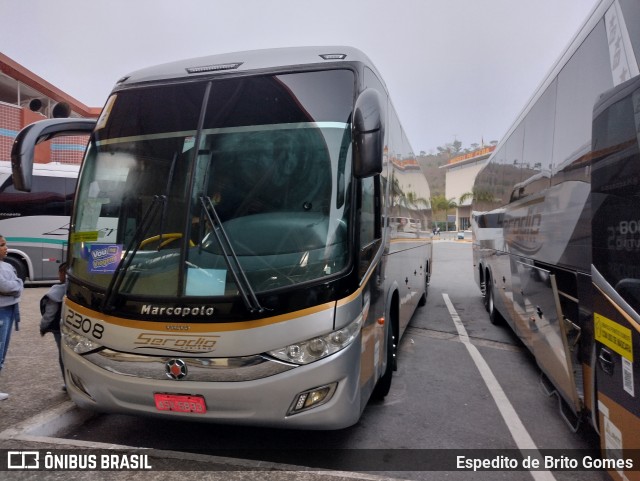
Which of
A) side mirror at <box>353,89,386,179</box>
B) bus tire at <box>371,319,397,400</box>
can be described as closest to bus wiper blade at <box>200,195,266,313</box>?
side mirror at <box>353,89,386,179</box>

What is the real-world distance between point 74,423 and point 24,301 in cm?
719

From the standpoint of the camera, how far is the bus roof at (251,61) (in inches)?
142

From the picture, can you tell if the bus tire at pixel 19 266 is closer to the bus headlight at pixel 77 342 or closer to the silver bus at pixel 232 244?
the silver bus at pixel 232 244

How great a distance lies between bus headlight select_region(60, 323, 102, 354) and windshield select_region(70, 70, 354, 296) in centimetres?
42

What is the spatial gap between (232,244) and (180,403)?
3.70 feet

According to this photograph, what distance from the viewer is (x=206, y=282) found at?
3164 mm

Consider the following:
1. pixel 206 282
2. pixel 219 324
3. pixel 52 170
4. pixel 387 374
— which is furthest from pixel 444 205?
pixel 219 324

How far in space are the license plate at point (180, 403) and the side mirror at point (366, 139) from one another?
1.87 m

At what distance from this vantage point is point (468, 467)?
3.45 m

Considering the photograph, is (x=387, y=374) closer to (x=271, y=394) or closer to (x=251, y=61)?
(x=271, y=394)

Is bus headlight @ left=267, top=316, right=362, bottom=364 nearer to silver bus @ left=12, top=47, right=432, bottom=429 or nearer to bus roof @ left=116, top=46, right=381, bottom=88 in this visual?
silver bus @ left=12, top=47, right=432, bottom=429

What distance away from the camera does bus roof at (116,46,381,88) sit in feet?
11.8

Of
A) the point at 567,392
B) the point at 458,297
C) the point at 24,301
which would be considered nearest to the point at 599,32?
the point at 567,392

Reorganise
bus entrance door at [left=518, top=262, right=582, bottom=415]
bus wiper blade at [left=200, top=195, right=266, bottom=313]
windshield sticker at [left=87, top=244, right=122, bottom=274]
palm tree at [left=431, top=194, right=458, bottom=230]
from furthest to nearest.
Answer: palm tree at [left=431, top=194, right=458, bottom=230] < bus entrance door at [left=518, top=262, right=582, bottom=415] < windshield sticker at [left=87, top=244, right=122, bottom=274] < bus wiper blade at [left=200, top=195, right=266, bottom=313]
